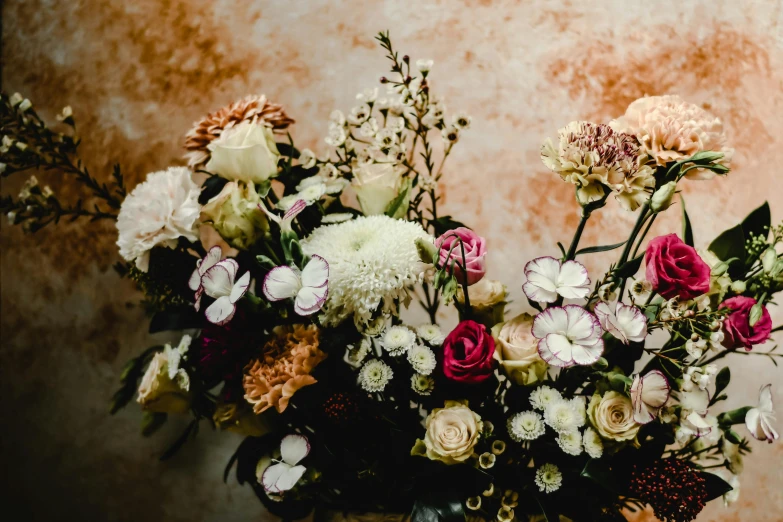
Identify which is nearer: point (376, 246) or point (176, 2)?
point (376, 246)

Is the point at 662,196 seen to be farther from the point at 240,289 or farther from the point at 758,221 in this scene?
the point at 240,289

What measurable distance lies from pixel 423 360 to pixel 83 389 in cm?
92

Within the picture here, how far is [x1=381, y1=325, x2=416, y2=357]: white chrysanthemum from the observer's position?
736 millimetres

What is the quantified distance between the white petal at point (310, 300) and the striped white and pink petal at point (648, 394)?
356 millimetres

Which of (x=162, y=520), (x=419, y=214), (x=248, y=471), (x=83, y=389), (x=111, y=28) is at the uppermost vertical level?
(x=111, y=28)

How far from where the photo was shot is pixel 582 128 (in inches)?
27.2

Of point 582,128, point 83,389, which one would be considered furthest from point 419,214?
point 83,389

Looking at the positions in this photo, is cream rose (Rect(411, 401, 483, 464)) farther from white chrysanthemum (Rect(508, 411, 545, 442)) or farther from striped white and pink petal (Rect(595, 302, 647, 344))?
striped white and pink petal (Rect(595, 302, 647, 344))

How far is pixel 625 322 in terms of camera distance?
67 centimetres

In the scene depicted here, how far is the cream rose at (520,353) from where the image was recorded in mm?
728

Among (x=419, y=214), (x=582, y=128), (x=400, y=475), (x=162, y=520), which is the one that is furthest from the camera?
(x=162, y=520)

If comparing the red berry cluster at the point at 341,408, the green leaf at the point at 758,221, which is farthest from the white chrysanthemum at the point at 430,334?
the green leaf at the point at 758,221

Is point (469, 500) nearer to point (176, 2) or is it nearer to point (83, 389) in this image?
point (83, 389)

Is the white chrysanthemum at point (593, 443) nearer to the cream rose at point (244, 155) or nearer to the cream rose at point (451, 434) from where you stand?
the cream rose at point (451, 434)
